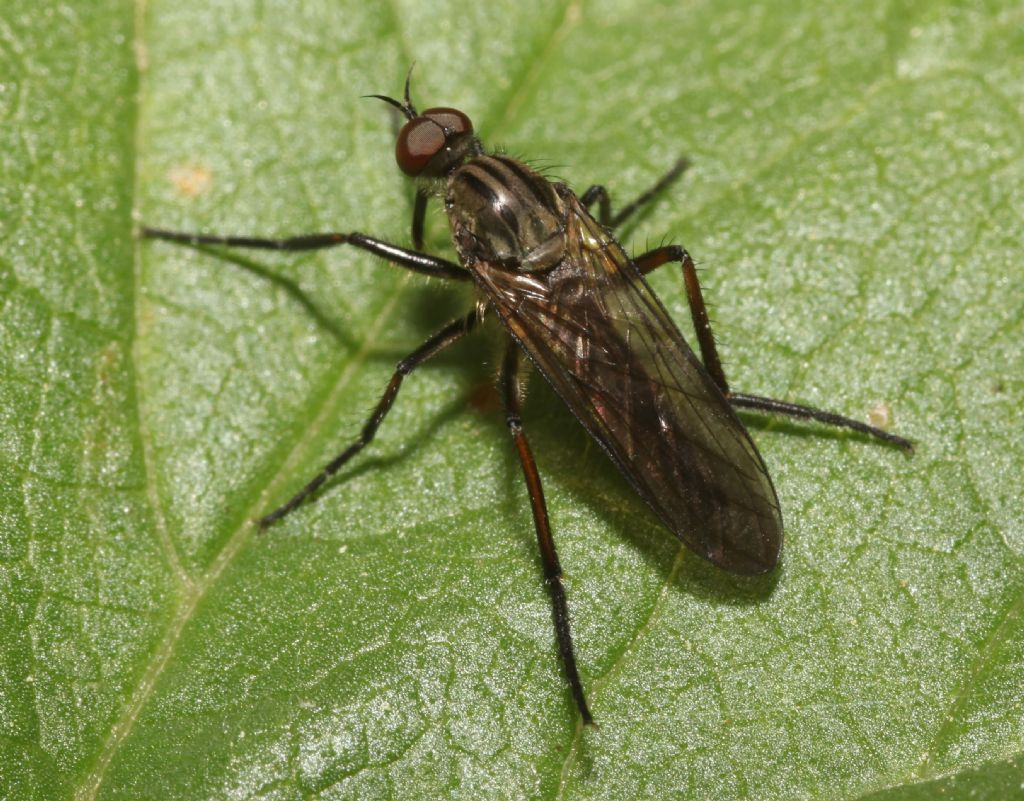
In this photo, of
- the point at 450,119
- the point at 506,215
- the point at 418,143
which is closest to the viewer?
the point at 506,215

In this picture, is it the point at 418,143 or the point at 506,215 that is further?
the point at 418,143

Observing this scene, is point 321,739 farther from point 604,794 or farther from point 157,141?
point 157,141

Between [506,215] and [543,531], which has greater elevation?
[506,215]

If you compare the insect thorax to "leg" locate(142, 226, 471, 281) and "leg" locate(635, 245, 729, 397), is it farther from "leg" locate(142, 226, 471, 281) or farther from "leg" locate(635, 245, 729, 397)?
"leg" locate(635, 245, 729, 397)

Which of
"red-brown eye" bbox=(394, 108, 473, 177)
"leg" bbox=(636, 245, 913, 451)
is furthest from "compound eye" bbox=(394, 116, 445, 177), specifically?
"leg" bbox=(636, 245, 913, 451)

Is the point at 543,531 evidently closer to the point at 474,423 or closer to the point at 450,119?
the point at 474,423

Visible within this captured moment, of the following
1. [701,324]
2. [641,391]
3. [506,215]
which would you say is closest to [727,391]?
[701,324]

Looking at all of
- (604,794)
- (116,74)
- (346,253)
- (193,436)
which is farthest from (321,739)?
(116,74)
